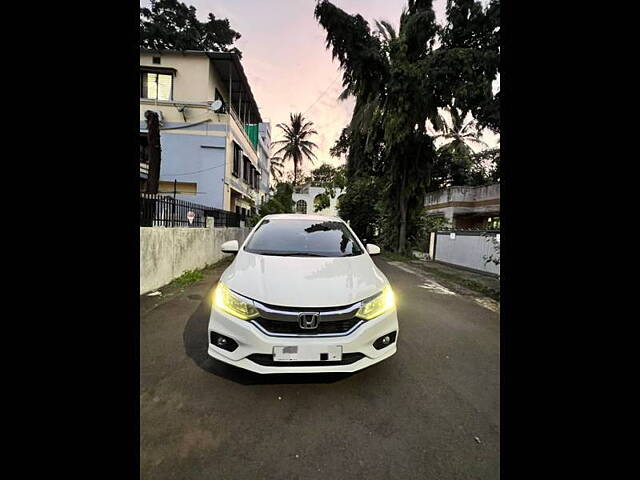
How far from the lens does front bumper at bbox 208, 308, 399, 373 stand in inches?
86.2

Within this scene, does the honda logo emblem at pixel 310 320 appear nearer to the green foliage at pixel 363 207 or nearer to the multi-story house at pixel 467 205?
the green foliage at pixel 363 207

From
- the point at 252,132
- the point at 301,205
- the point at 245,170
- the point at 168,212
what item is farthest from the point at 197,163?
the point at 301,205

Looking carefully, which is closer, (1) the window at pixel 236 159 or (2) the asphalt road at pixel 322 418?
(2) the asphalt road at pixel 322 418

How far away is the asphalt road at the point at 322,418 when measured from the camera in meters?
1.69

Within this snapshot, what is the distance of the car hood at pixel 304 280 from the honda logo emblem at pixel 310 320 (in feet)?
0.26

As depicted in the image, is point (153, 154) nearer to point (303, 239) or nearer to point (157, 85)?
point (303, 239)

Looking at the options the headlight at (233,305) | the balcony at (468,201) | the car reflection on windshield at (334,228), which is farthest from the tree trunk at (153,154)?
the balcony at (468,201)

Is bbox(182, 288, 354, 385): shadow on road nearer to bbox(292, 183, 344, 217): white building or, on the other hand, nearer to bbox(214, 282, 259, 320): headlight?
bbox(214, 282, 259, 320): headlight

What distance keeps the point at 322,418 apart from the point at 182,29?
28.9 metres

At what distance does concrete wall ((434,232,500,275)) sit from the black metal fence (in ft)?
26.7

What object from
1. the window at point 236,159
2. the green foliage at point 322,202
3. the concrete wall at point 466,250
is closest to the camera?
the concrete wall at point 466,250
